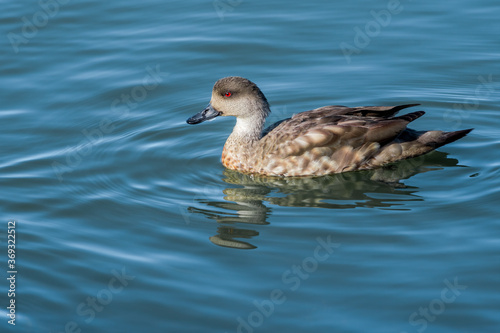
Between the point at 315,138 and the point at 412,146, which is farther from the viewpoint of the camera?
the point at 412,146

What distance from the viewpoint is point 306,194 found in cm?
1073

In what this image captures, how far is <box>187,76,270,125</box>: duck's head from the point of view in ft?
37.3

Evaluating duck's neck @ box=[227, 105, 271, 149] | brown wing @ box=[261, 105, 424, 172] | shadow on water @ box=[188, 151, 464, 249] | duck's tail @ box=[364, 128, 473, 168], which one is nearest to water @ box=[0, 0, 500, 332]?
shadow on water @ box=[188, 151, 464, 249]

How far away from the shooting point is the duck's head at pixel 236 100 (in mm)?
11383

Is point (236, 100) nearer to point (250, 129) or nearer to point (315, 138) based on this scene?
point (250, 129)

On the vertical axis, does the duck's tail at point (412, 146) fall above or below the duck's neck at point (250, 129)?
below

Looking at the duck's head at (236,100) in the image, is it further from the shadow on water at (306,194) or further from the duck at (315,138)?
the shadow on water at (306,194)

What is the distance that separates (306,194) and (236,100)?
5.51 ft

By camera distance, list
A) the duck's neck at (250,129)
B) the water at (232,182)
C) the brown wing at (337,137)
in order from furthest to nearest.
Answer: the duck's neck at (250,129) → the brown wing at (337,137) → the water at (232,182)

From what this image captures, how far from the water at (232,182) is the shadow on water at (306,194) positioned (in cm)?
3

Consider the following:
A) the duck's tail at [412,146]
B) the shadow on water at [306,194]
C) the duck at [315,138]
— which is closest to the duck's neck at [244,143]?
the duck at [315,138]

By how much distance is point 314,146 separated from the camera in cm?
1113

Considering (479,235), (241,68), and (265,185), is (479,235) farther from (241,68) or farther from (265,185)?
(241,68)

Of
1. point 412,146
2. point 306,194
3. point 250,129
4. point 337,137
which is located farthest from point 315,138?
point 412,146
